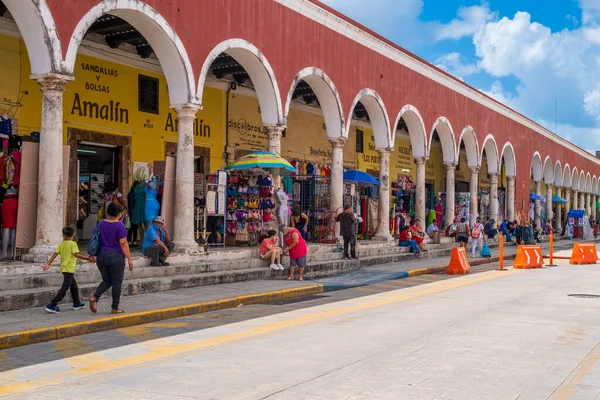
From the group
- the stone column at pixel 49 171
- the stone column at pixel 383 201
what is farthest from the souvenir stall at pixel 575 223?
the stone column at pixel 49 171

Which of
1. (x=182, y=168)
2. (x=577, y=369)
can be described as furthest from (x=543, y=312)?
(x=182, y=168)

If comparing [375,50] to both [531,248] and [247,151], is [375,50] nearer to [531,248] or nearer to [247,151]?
[247,151]

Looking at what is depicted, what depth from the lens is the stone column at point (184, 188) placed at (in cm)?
1461

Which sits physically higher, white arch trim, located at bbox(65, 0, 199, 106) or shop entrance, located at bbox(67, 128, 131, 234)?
white arch trim, located at bbox(65, 0, 199, 106)

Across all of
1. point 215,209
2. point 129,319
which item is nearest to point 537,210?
point 215,209

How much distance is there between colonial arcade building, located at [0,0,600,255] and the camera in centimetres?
1189

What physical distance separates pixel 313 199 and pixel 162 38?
8.16m

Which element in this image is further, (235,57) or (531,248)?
(531,248)

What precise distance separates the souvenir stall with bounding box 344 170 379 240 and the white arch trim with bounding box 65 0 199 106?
7951mm

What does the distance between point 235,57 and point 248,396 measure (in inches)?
491

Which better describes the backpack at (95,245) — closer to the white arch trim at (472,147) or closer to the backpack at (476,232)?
the backpack at (476,232)

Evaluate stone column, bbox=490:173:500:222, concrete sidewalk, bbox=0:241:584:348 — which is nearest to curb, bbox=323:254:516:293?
concrete sidewalk, bbox=0:241:584:348

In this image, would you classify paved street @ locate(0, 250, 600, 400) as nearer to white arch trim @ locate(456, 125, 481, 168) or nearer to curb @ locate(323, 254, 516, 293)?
curb @ locate(323, 254, 516, 293)

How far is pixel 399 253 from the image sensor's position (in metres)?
22.9
